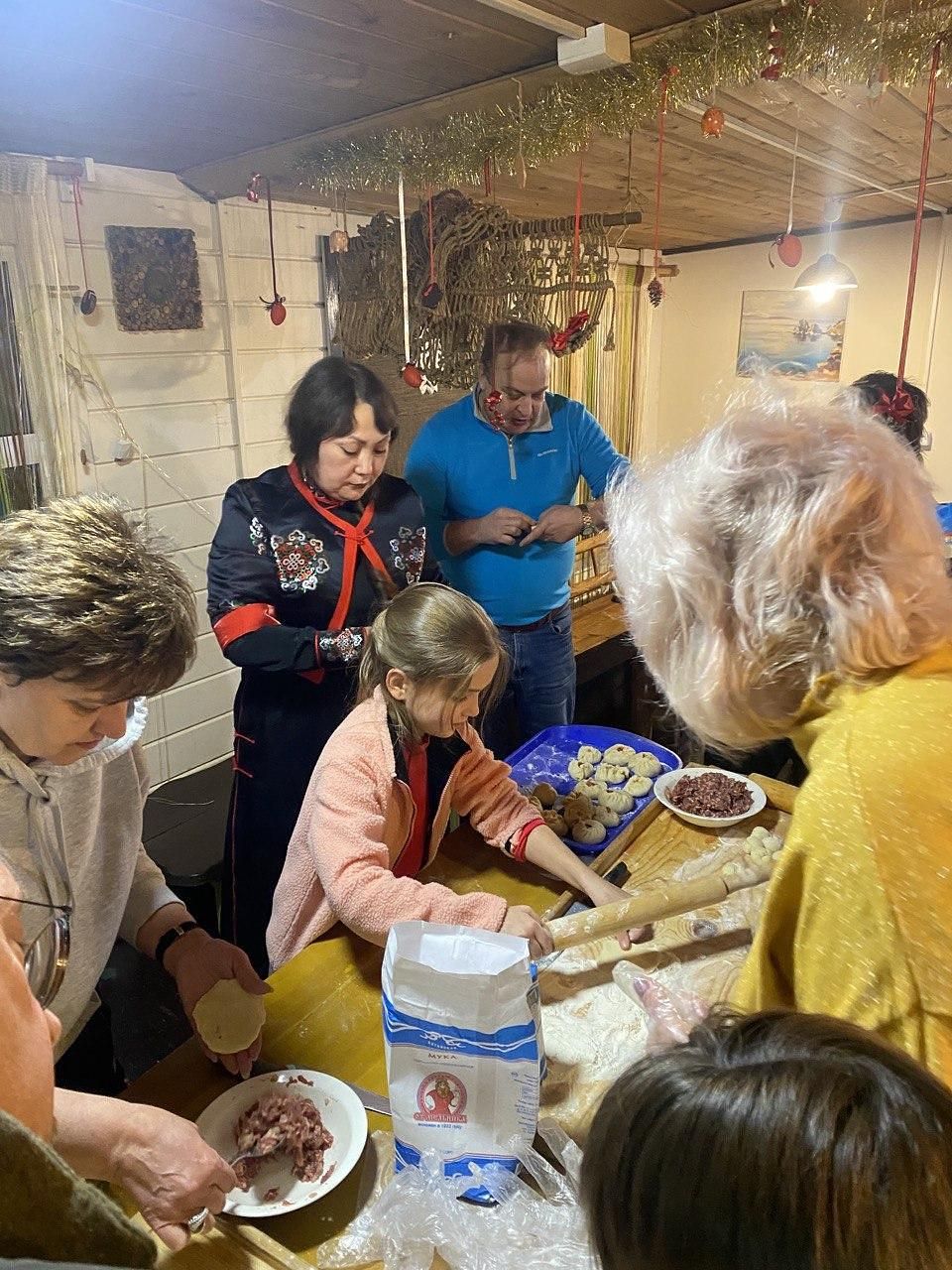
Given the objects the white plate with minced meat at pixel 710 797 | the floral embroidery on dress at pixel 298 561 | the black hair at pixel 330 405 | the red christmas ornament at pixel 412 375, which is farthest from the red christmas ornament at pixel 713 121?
the white plate with minced meat at pixel 710 797

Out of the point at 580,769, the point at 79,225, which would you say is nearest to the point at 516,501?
the point at 580,769

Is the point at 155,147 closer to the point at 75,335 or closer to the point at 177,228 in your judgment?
the point at 177,228

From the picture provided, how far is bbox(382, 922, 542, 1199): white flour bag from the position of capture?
0.85 m

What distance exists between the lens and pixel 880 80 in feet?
4.93

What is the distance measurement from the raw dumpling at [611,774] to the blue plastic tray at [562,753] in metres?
0.06

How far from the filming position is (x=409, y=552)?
2012mm

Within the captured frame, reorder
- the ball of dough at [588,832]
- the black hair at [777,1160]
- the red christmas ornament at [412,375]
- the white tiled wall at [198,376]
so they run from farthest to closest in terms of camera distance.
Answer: the white tiled wall at [198,376] → the red christmas ornament at [412,375] → the ball of dough at [588,832] → the black hair at [777,1160]

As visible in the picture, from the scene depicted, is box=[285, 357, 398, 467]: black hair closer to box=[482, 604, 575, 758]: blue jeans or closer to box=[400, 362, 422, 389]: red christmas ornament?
box=[400, 362, 422, 389]: red christmas ornament

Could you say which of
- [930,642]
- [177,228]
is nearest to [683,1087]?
[930,642]

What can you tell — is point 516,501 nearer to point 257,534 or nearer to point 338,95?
point 257,534

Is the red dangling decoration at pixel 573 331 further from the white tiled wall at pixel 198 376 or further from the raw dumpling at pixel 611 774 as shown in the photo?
the white tiled wall at pixel 198 376

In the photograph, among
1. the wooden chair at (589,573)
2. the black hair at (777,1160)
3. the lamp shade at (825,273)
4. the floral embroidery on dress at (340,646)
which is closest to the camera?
the black hair at (777,1160)

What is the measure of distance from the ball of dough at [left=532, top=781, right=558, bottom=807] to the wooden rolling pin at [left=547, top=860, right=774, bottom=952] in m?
0.42

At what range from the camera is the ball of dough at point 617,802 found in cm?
168
